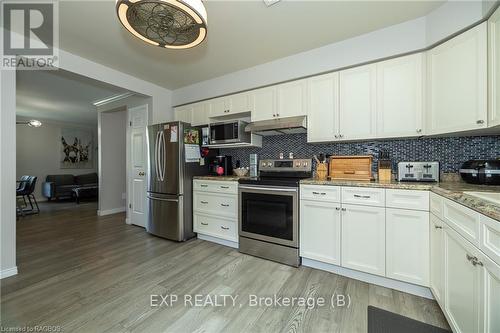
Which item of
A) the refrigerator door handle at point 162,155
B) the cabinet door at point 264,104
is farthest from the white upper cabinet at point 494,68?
the refrigerator door handle at point 162,155

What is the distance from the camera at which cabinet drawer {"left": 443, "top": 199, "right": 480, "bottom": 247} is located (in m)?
1.04

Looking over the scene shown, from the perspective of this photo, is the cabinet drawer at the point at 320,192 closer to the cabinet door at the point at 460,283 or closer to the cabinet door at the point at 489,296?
the cabinet door at the point at 460,283

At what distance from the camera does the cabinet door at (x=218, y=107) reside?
321 cm

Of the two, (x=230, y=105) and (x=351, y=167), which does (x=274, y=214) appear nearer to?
(x=351, y=167)

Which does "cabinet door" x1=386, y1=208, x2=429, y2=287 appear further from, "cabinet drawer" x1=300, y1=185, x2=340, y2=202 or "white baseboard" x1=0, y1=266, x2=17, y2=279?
"white baseboard" x1=0, y1=266, x2=17, y2=279

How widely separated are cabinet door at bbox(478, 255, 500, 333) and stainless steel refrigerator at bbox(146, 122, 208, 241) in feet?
9.48

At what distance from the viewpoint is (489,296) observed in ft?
3.03

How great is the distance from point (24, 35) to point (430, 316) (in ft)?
14.6

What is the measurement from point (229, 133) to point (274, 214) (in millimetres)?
1288

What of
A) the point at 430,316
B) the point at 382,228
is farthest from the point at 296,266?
the point at 430,316

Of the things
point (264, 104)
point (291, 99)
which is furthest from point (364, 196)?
point (264, 104)

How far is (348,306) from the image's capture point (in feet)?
5.38

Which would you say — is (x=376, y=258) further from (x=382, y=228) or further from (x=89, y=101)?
(x=89, y=101)

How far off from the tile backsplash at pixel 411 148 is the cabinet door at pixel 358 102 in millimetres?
296
